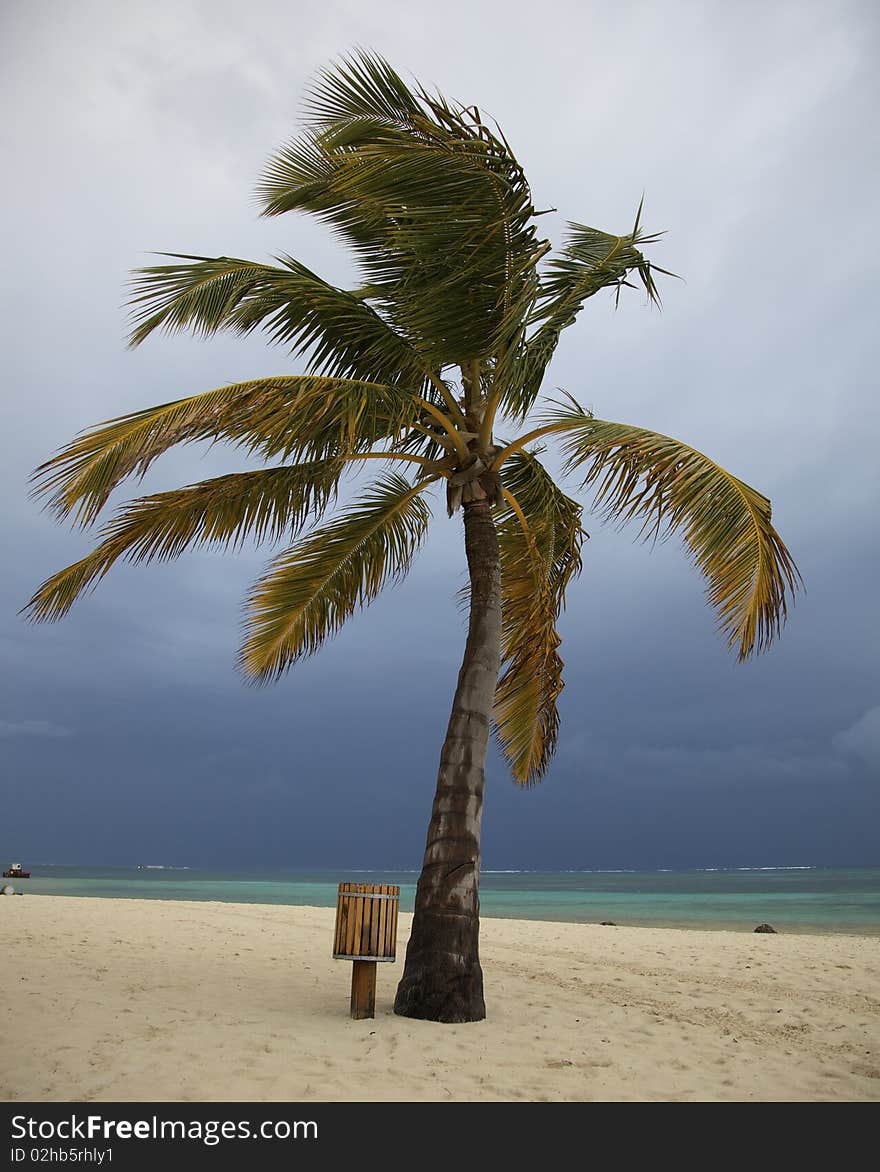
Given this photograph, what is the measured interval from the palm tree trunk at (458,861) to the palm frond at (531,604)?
1461 mm

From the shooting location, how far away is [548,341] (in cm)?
789

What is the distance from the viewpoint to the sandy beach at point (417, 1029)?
16.3ft

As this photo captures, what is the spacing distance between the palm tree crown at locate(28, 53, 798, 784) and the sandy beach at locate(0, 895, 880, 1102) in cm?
301

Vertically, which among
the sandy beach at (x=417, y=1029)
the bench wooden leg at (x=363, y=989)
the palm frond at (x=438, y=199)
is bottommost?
the sandy beach at (x=417, y=1029)

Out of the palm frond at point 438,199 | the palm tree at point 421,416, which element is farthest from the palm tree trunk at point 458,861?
the palm frond at point 438,199

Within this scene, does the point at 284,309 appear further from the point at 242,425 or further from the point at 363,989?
the point at 363,989

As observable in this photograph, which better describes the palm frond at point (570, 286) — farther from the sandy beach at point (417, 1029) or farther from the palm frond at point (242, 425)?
the sandy beach at point (417, 1029)

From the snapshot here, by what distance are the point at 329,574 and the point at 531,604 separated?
2052mm

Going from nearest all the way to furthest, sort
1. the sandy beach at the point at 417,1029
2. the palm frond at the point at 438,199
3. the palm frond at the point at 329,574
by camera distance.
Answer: the sandy beach at the point at 417,1029 → the palm frond at the point at 438,199 → the palm frond at the point at 329,574

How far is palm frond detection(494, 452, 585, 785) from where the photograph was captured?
9281 mm

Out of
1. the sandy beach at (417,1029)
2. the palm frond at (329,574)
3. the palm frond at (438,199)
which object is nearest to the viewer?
the sandy beach at (417,1029)

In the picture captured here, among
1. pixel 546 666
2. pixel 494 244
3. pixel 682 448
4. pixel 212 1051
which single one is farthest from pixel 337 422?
pixel 212 1051

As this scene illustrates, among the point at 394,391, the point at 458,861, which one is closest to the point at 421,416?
the point at 394,391

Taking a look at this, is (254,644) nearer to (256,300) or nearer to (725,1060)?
(256,300)
